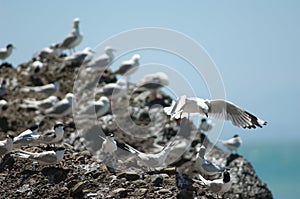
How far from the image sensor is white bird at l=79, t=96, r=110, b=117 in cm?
2641

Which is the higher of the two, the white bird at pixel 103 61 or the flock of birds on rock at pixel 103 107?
the white bird at pixel 103 61

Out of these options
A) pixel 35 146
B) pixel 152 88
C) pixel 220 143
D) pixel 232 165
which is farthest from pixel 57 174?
pixel 152 88

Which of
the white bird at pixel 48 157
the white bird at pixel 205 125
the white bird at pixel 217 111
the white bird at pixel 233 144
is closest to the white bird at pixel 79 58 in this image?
the white bird at pixel 205 125

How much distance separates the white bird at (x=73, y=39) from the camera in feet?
107

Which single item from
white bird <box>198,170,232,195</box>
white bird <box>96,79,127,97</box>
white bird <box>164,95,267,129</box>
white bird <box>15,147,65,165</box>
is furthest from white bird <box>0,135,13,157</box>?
white bird <box>96,79,127,97</box>

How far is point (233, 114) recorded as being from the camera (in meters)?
16.7

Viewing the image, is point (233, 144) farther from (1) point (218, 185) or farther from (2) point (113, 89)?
(1) point (218, 185)

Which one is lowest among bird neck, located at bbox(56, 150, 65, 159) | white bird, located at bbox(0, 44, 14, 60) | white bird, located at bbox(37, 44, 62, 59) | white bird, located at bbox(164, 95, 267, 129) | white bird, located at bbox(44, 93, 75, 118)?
bird neck, located at bbox(56, 150, 65, 159)

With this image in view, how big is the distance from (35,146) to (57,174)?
1.81m

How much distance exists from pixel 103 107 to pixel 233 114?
10.6 m

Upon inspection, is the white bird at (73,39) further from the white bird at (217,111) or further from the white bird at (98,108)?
the white bird at (217,111)

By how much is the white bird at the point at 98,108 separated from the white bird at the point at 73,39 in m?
6.33

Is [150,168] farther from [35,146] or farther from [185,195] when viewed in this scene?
[35,146]

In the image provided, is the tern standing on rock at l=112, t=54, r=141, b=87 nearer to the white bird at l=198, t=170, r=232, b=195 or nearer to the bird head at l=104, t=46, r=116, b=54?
the bird head at l=104, t=46, r=116, b=54
